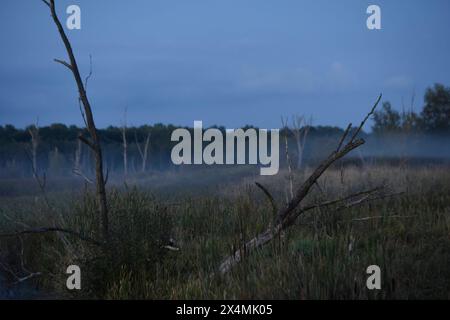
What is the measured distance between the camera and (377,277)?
6125 mm

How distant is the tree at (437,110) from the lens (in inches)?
2063

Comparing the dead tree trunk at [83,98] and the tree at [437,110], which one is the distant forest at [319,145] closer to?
the tree at [437,110]

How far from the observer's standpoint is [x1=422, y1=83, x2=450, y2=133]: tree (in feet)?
172

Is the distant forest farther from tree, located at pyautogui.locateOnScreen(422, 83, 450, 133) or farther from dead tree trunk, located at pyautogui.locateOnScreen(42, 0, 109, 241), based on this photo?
dead tree trunk, located at pyautogui.locateOnScreen(42, 0, 109, 241)

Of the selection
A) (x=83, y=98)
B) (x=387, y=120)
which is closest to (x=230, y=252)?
(x=83, y=98)

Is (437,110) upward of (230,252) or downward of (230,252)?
upward

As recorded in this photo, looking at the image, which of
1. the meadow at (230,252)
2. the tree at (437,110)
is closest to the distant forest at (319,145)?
the tree at (437,110)

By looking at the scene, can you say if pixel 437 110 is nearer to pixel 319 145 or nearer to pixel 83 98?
pixel 319 145

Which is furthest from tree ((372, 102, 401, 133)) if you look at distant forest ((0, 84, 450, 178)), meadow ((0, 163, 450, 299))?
meadow ((0, 163, 450, 299))

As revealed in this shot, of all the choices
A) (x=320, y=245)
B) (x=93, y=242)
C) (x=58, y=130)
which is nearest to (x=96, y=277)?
(x=93, y=242)

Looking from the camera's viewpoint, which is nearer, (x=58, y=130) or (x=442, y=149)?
(x=442, y=149)

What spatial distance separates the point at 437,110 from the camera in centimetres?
5319

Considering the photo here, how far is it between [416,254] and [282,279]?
255cm
